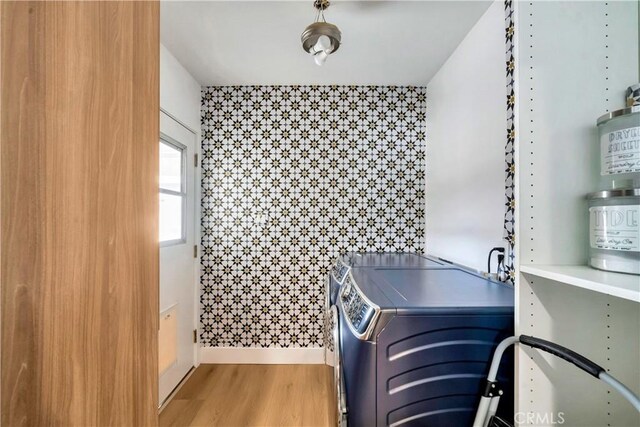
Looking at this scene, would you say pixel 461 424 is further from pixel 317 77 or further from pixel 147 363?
pixel 317 77

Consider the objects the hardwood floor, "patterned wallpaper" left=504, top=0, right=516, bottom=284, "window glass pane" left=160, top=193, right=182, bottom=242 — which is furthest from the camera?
"window glass pane" left=160, top=193, right=182, bottom=242

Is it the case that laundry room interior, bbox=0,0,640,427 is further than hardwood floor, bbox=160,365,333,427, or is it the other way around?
hardwood floor, bbox=160,365,333,427

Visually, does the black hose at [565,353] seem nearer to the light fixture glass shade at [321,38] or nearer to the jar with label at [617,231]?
the jar with label at [617,231]

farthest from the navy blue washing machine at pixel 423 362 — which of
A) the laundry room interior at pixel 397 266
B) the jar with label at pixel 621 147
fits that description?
the jar with label at pixel 621 147

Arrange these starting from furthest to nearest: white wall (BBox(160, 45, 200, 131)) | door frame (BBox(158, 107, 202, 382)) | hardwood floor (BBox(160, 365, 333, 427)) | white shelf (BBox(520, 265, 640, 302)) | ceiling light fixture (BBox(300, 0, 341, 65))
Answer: door frame (BBox(158, 107, 202, 382)) < white wall (BBox(160, 45, 200, 131)) < hardwood floor (BBox(160, 365, 333, 427)) < ceiling light fixture (BBox(300, 0, 341, 65)) < white shelf (BBox(520, 265, 640, 302))

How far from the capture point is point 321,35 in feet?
5.03

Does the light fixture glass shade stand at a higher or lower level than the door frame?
higher

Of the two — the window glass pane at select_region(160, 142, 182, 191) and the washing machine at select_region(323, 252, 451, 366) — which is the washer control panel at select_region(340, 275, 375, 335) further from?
the window glass pane at select_region(160, 142, 182, 191)

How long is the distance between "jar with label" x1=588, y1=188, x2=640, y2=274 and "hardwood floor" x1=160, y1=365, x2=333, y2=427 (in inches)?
69.3

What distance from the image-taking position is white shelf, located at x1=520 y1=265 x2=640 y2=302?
484mm

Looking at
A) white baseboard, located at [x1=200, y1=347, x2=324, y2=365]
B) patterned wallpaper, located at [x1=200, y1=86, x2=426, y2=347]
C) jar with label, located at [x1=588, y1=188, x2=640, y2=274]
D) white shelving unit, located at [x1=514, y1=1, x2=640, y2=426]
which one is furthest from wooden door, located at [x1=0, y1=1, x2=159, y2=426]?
white baseboard, located at [x1=200, y1=347, x2=324, y2=365]

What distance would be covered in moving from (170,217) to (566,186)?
7.45 ft

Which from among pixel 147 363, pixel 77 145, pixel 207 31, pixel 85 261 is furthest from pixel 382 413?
pixel 207 31
